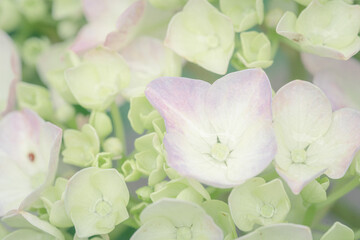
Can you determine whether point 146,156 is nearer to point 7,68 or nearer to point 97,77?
point 97,77

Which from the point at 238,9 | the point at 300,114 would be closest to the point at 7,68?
the point at 238,9

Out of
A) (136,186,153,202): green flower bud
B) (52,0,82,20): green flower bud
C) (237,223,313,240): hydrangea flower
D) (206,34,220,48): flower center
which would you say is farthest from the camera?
(52,0,82,20): green flower bud

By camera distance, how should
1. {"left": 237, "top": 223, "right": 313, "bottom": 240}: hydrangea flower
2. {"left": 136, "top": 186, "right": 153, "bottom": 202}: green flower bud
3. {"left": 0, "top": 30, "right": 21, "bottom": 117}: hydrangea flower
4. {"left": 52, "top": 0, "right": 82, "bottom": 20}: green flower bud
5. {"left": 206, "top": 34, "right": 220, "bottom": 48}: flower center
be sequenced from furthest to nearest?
{"left": 52, "top": 0, "right": 82, "bottom": 20}: green flower bud → {"left": 0, "top": 30, "right": 21, "bottom": 117}: hydrangea flower → {"left": 206, "top": 34, "right": 220, "bottom": 48}: flower center → {"left": 136, "top": 186, "right": 153, "bottom": 202}: green flower bud → {"left": 237, "top": 223, "right": 313, "bottom": 240}: hydrangea flower

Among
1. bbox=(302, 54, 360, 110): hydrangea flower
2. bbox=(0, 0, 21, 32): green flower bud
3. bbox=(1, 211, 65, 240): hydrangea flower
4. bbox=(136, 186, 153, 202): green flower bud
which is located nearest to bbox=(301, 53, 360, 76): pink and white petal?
bbox=(302, 54, 360, 110): hydrangea flower

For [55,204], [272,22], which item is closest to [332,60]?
[272,22]

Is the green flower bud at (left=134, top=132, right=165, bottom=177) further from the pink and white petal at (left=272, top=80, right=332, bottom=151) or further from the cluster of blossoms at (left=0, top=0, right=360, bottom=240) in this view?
the pink and white petal at (left=272, top=80, right=332, bottom=151)

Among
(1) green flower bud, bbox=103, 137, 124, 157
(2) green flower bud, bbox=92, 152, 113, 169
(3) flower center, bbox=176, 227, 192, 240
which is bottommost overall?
(3) flower center, bbox=176, 227, 192, 240
